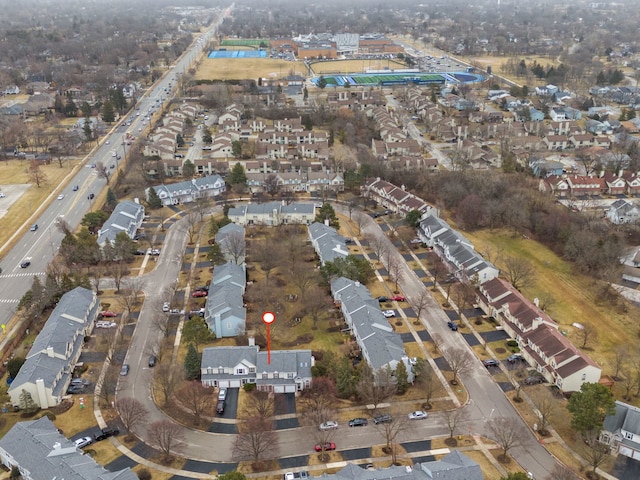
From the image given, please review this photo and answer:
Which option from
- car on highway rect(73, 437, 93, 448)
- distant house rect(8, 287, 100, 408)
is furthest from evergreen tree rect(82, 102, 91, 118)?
car on highway rect(73, 437, 93, 448)

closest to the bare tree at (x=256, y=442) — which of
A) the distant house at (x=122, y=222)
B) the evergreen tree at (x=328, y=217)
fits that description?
the distant house at (x=122, y=222)

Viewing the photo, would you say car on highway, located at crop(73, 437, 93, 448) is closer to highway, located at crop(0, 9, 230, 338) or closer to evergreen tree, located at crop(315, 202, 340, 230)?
highway, located at crop(0, 9, 230, 338)

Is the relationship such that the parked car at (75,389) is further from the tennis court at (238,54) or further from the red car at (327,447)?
the tennis court at (238,54)

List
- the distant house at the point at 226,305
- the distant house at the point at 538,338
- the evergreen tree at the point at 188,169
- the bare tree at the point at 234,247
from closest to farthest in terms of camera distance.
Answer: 1. the distant house at the point at 538,338
2. the distant house at the point at 226,305
3. the bare tree at the point at 234,247
4. the evergreen tree at the point at 188,169

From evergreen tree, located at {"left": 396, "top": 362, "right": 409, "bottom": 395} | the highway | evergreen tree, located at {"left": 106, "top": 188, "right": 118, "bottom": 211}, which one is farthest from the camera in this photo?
evergreen tree, located at {"left": 106, "top": 188, "right": 118, "bottom": 211}

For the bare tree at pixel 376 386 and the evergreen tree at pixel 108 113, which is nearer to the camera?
the bare tree at pixel 376 386

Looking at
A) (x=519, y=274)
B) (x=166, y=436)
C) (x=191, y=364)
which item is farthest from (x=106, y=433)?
(x=519, y=274)
